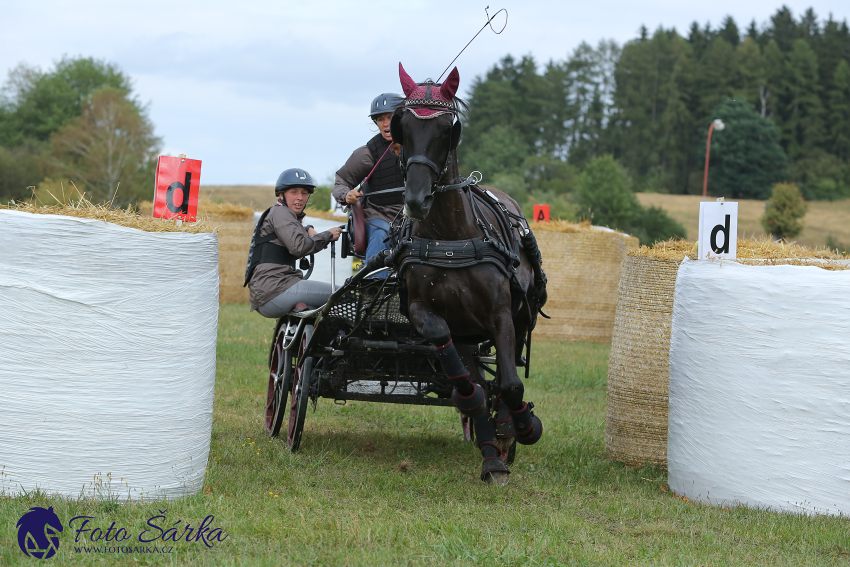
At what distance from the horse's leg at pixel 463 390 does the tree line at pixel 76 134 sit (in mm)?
41979

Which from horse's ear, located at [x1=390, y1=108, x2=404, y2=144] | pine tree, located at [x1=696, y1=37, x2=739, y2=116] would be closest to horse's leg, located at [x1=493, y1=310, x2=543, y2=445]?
horse's ear, located at [x1=390, y1=108, x2=404, y2=144]

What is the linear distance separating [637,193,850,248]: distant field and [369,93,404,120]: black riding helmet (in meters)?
49.4

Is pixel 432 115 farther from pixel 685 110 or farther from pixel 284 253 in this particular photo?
pixel 685 110

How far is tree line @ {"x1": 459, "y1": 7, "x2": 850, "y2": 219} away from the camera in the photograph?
7356cm

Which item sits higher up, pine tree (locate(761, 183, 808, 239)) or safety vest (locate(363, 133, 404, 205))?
pine tree (locate(761, 183, 808, 239))

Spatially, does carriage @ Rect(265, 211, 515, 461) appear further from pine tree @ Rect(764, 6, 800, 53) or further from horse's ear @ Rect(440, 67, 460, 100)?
pine tree @ Rect(764, 6, 800, 53)

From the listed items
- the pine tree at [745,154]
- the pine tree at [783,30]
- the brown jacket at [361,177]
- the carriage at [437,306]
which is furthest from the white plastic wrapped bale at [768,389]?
the pine tree at [783,30]

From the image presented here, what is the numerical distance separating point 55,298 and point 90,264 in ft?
0.76

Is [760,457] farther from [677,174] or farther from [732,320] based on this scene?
[677,174]

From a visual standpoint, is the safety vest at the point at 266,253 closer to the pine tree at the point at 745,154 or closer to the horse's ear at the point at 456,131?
the horse's ear at the point at 456,131

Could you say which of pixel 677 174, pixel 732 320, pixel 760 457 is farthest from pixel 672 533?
pixel 677 174

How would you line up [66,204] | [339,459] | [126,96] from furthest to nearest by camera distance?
[126,96], [339,459], [66,204]

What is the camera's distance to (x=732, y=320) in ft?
16.5

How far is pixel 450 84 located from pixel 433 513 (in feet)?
7.80
